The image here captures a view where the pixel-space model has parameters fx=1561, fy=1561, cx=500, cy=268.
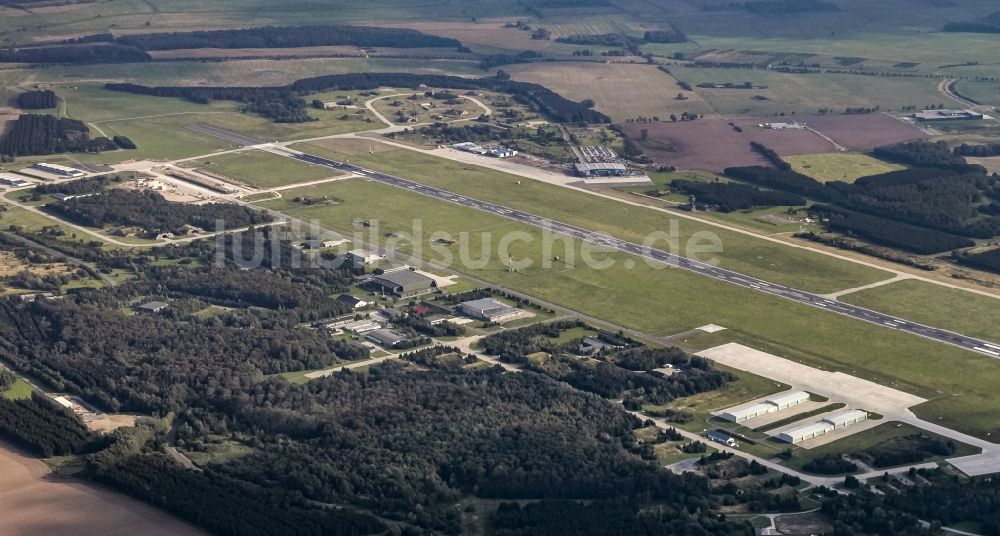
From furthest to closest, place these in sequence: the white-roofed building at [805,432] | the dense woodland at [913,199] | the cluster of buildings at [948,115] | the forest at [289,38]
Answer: the forest at [289,38] → the cluster of buildings at [948,115] → the dense woodland at [913,199] → the white-roofed building at [805,432]

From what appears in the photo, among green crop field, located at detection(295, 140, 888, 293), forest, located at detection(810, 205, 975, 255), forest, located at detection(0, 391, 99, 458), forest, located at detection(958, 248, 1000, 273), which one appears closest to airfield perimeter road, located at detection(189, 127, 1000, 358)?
green crop field, located at detection(295, 140, 888, 293)

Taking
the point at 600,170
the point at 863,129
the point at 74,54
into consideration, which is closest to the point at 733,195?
the point at 600,170

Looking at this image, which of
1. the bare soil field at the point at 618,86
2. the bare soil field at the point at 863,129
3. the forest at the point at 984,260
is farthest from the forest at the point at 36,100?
the forest at the point at 984,260

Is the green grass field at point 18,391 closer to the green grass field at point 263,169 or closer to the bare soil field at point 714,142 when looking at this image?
the green grass field at point 263,169

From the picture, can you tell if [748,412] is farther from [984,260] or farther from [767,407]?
[984,260]

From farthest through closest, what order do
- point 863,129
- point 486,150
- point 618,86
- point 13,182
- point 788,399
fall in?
point 618,86, point 863,129, point 486,150, point 13,182, point 788,399

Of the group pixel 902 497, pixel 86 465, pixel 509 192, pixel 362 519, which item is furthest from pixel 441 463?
pixel 509 192
